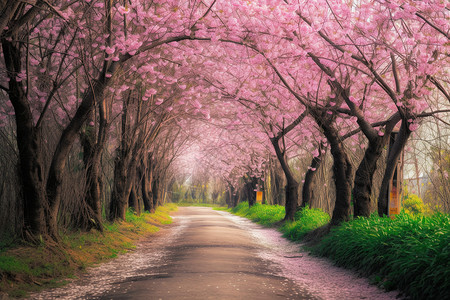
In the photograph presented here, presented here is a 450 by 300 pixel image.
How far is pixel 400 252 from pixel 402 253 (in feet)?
0.10

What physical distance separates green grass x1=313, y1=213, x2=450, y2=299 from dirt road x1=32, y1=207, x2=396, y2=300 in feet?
0.99

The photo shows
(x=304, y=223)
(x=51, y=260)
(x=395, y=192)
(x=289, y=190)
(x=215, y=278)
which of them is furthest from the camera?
(x=289, y=190)

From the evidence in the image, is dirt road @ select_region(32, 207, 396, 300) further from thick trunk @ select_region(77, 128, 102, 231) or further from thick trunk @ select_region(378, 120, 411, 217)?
thick trunk @ select_region(378, 120, 411, 217)

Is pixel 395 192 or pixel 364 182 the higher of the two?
pixel 364 182

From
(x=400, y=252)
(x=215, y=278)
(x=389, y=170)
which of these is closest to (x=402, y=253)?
(x=400, y=252)

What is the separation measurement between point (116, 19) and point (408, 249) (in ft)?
28.0

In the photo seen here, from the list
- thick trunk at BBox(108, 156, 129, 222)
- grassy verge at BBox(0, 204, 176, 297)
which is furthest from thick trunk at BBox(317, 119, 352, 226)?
thick trunk at BBox(108, 156, 129, 222)

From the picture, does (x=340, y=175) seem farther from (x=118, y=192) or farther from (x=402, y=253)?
(x=118, y=192)

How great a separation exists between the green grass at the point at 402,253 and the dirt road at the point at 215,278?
0.30 m

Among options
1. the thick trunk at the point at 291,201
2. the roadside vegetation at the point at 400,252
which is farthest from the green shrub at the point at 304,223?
the roadside vegetation at the point at 400,252

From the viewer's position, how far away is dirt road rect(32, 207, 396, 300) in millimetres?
6312

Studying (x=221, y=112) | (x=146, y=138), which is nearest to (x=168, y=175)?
(x=221, y=112)

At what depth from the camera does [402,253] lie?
286 inches

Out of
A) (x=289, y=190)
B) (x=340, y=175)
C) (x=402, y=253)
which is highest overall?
(x=340, y=175)
